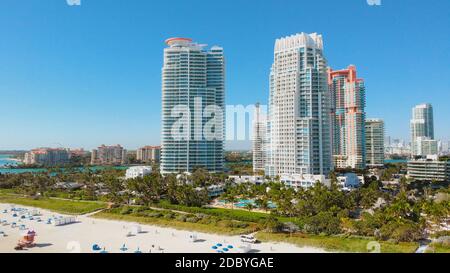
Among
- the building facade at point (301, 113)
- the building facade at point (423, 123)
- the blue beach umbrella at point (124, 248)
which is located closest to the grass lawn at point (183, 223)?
the blue beach umbrella at point (124, 248)

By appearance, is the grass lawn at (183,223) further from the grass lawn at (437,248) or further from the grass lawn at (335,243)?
the grass lawn at (437,248)

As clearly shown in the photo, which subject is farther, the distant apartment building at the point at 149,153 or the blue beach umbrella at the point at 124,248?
the distant apartment building at the point at 149,153

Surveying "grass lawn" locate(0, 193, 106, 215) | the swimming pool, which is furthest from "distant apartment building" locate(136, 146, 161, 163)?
the swimming pool

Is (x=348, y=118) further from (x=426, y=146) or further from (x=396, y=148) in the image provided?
(x=396, y=148)

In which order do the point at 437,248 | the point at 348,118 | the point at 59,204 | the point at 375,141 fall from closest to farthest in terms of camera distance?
the point at 437,248 < the point at 59,204 < the point at 348,118 < the point at 375,141

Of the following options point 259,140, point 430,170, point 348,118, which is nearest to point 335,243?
point 430,170
